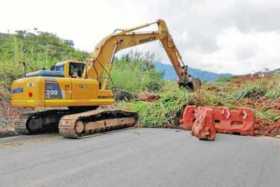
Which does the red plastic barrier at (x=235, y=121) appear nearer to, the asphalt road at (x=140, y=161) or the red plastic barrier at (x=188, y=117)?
the asphalt road at (x=140, y=161)

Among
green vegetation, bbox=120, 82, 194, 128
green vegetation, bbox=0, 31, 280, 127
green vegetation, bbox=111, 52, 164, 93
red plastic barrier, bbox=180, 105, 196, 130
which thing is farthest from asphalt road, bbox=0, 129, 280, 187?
green vegetation, bbox=111, 52, 164, 93

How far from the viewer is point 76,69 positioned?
1001 cm

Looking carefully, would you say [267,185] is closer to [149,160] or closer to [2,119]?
[149,160]

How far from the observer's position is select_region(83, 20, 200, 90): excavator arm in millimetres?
10453

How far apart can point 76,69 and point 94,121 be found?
1644mm

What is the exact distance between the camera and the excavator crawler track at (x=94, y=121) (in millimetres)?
8469

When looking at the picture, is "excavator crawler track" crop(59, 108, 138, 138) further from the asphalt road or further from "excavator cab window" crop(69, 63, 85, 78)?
"excavator cab window" crop(69, 63, 85, 78)

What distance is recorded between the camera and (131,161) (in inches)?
231

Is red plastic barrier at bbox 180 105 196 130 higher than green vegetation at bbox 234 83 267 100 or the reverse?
the reverse

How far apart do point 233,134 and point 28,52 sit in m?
9.48

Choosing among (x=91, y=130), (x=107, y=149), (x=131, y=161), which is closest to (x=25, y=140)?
(x=91, y=130)

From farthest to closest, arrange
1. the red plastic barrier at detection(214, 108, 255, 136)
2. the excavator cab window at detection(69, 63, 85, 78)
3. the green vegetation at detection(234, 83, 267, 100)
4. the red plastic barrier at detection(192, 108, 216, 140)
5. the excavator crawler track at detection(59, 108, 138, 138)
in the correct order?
the green vegetation at detection(234, 83, 267, 100)
the excavator cab window at detection(69, 63, 85, 78)
the red plastic barrier at detection(214, 108, 255, 136)
the excavator crawler track at detection(59, 108, 138, 138)
the red plastic barrier at detection(192, 108, 216, 140)

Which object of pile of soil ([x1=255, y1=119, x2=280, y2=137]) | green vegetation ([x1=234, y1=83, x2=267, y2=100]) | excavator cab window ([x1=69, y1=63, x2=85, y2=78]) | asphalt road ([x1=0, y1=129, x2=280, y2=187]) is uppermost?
excavator cab window ([x1=69, y1=63, x2=85, y2=78])

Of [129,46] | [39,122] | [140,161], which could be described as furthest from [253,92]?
[140,161]
